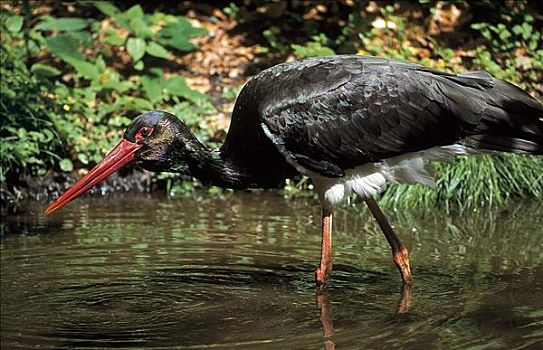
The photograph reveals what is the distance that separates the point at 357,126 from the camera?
5.95 meters

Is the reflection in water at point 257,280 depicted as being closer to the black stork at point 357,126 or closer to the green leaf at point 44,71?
the black stork at point 357,126

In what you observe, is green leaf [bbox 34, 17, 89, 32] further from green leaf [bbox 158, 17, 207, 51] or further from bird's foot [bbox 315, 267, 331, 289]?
bird's foot [bbox 315, 267, 331, 289]

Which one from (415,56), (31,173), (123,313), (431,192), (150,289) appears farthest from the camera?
(415,56)

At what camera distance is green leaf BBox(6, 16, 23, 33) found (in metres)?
9.72

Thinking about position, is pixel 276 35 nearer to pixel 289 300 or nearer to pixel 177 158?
pixel 177 158

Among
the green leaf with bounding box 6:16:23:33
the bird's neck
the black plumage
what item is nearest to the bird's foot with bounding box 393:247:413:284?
the black plumage

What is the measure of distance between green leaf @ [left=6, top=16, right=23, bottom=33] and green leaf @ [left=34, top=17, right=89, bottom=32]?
1.32ft

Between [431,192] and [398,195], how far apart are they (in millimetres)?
260

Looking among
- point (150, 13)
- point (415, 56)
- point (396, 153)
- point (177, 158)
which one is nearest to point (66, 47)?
point (150, 13)

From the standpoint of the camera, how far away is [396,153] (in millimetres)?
5980

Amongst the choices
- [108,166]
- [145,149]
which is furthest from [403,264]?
[108,166]

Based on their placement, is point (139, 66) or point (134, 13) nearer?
point (139, 66)

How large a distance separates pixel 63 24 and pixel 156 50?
966 mm

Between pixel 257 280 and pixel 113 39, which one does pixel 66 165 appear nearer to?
pixel 113 39
